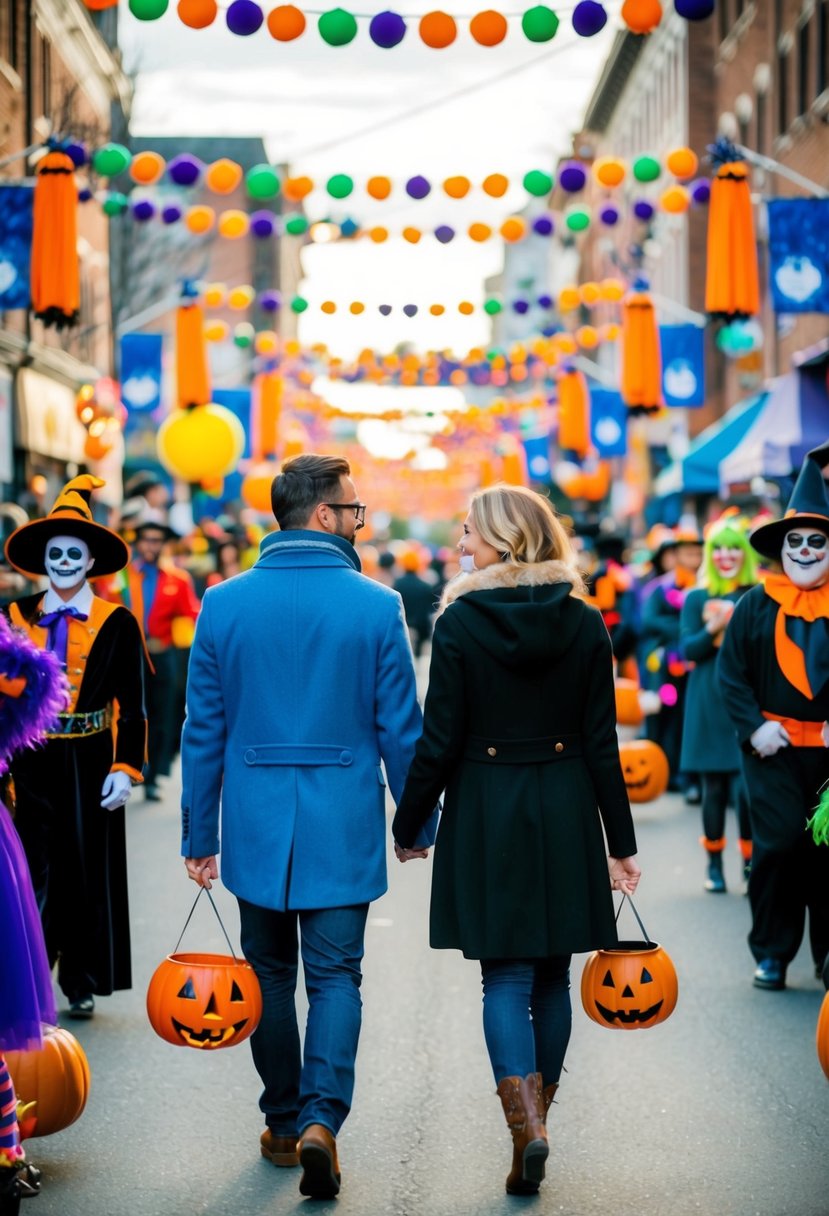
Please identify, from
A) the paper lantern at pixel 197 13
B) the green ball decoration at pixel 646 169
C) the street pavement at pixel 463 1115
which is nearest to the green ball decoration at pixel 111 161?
the green ball decoration at pixel 646 169

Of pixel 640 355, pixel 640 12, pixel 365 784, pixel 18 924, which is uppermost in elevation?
pixel 640 12

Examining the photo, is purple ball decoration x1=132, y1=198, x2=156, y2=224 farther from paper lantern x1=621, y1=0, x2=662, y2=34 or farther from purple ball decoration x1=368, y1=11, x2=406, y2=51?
paper lantern x1=621, y1=0, x2=662, y2=34

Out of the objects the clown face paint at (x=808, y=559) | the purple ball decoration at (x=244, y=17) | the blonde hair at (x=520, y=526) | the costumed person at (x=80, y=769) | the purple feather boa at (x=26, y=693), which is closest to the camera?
the purple feather boa at (x=26, y=693)

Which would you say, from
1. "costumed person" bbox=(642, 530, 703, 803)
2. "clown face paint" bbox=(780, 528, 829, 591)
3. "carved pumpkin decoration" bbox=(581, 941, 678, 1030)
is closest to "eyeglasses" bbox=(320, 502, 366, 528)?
"carved pumpkin decoration" bbox=(581, 941, 678, 1030)

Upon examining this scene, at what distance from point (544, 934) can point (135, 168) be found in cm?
1104

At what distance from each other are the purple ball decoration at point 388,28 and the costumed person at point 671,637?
5485mm

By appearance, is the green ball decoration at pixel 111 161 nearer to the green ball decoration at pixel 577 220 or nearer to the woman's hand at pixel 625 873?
the green ball decoration at pixel 577 220

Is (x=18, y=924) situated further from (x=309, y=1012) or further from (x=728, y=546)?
(x=728, y=546)

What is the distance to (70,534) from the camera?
6.89m

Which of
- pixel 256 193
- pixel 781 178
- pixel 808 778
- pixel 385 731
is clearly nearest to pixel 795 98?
pixel 781 178

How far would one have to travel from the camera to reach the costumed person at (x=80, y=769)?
6.82 meters

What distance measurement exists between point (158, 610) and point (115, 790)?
7.44 meters

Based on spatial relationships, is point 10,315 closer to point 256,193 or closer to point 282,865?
point 256,193

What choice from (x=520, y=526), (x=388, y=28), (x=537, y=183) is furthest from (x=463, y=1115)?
(x=537, y=183)
